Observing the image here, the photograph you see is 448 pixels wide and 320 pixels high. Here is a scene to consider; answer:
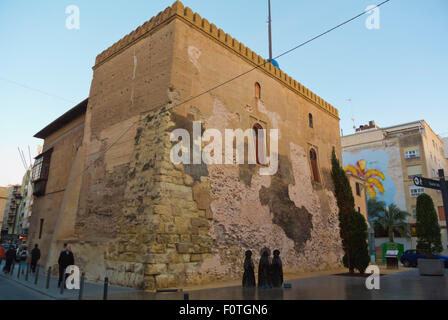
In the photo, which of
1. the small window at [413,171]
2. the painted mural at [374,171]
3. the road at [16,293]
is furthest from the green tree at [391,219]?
the road at [16,293]

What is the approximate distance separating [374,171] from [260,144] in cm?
3180

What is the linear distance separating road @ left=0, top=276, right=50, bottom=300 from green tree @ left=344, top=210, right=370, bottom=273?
11.9 m

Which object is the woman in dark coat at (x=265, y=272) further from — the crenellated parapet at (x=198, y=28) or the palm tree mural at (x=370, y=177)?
the palm tree mural at (x=370, y=177)

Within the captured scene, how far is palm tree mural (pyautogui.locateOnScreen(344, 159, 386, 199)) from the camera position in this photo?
39.3 metres

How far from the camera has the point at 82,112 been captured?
1645cm

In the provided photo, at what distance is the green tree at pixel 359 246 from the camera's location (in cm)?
1362

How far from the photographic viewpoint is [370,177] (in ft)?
132

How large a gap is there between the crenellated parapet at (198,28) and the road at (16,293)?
963 cm

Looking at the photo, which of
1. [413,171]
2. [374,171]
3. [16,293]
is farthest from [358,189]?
[16,293]

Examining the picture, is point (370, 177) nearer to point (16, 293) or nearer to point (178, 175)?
point (178, 175)

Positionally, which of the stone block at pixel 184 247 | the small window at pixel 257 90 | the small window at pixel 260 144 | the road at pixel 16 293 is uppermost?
the small window at pixel 257 90

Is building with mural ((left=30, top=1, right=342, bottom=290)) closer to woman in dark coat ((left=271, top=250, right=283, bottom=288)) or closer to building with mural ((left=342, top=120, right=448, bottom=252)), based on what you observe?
woman in dark coat ((left=271, top=250, right=283, bottom=288))

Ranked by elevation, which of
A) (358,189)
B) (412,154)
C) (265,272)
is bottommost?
(265,272)

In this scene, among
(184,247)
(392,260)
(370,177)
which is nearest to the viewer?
(184,247)
